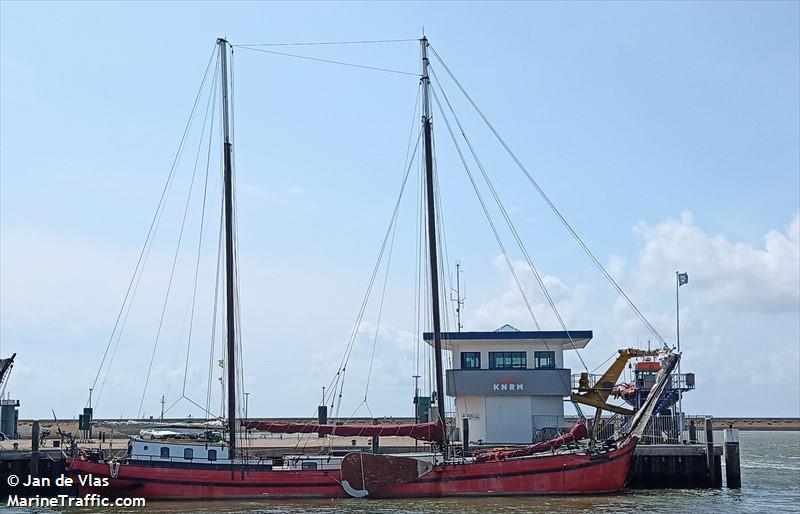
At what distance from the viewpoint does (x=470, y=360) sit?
168 feet

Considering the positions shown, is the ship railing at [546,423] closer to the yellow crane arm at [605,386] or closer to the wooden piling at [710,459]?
the yellow crane arm at [605,386]

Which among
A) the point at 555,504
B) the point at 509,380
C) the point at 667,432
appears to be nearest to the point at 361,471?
the point at 555,504

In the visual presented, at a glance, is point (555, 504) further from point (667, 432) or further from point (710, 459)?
point (667, 432)

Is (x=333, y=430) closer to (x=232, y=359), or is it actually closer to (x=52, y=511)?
(x=232, y=359)

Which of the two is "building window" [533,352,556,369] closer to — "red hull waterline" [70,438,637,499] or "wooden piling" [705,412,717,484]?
"wooden piling" [705,412,717,484]

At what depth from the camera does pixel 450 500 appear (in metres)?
38.3

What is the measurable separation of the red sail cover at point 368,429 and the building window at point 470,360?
10.7m

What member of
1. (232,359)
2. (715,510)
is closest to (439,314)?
(232,359)

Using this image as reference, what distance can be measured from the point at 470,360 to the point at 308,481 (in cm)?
1532

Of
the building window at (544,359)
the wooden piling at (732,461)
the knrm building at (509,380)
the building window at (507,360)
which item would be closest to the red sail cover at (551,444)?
the wooden piling at (732,461)

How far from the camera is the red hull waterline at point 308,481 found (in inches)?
1516

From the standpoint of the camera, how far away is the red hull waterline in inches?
1516

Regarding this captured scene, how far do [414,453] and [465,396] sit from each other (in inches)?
280

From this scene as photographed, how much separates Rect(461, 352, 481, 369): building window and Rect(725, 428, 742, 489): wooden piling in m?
14.0
